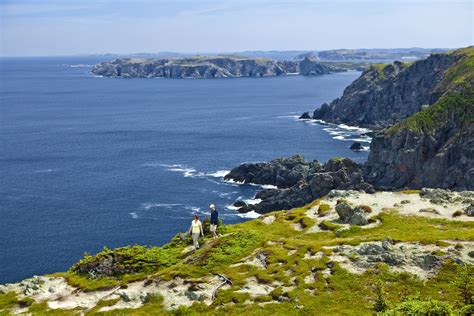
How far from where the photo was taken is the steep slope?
400ft

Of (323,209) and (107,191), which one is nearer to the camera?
(323,209)

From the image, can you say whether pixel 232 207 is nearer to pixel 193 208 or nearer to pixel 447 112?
pixel 193 208

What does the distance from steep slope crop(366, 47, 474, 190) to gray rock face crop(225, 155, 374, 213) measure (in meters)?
11.2

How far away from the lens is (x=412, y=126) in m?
138

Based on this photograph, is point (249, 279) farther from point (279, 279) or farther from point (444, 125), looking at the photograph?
point (444, 125)

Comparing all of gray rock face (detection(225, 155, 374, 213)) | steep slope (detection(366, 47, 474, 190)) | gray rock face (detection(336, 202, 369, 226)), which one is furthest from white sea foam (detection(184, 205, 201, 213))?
gray rock face (detection(336, 202, 369, 226))

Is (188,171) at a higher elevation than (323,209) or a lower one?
lower

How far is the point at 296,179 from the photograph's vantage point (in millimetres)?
137125

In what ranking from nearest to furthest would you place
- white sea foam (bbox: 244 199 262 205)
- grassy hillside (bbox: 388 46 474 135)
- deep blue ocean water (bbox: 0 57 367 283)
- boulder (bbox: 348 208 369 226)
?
1. boulder (bbox: 348 208 369 226)
2. deep blue ocean water (bbox: 0 57 367 283)
3. white sea foam (bbox: 244 199 262 205)
4. grassy hillside (bbox: 388 46 474 135)

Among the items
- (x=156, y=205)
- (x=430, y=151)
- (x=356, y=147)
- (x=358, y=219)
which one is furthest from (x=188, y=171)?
(x=358, y=219)

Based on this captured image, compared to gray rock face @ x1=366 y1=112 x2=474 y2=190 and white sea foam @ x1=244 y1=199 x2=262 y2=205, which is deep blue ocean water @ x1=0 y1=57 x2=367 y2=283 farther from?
gray rock face @ x1=366 y1=112 x2=474 y2=190

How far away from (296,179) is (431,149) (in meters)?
35.1

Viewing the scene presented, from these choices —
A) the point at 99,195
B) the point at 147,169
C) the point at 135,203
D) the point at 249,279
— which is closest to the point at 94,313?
the point at 249,279

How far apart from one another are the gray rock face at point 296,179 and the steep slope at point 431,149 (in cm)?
1119
